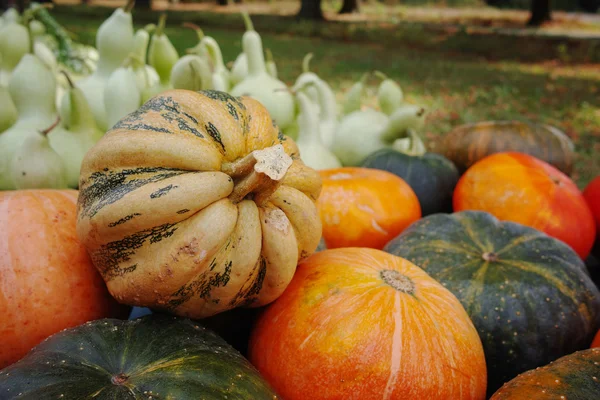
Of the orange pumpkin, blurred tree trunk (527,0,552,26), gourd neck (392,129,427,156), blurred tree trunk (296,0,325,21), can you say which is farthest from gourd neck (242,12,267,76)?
blurred tree trunk (527,0,552,26)

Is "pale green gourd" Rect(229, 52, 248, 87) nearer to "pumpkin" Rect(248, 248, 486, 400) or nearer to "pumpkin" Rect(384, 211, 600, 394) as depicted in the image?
"pumpkin" Rect(384, 211, 600, 394)

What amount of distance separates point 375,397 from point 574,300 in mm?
776

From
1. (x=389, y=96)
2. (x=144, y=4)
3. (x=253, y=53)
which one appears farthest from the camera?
(x=144, y=4)

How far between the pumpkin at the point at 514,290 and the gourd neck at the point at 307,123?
0.88m

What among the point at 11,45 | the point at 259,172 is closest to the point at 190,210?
the point at 259,172

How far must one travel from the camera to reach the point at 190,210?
1.11 m

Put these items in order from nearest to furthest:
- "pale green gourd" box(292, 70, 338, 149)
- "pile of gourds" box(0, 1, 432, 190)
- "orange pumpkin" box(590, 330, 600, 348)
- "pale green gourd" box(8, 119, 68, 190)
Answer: "orange pumpkin" box(590, 330, 600, 348) → "pale green gourd" box(8, 119, 68, 190) → "pile of gourds" box(0, 1, 432, 190) → "pale green gourd" box(292, 70, 338, 149)

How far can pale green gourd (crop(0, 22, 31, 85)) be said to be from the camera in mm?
2559

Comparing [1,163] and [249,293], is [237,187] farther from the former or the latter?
[1,163]

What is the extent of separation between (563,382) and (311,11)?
1805cm

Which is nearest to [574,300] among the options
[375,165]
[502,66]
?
[375,165]

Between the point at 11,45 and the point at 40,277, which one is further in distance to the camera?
the point at 11,45

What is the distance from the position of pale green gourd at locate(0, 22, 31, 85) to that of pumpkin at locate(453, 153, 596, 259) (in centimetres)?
228

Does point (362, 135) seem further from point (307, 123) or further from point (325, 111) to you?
point (307, 123)
